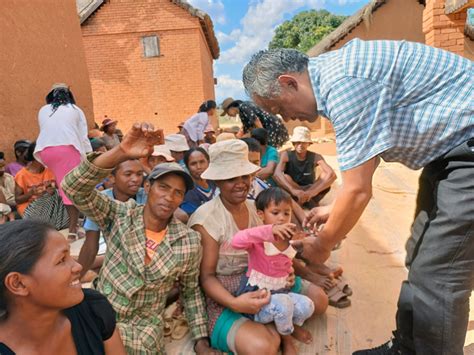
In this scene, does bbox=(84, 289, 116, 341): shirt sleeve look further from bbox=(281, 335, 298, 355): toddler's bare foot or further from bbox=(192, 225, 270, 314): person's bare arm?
bbox=(281, 335, 298, 355): toddler's bare foot

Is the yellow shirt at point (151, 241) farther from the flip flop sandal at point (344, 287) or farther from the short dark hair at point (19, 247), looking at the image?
the flip flop sandal at point (344, 287)

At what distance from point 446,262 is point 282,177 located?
10.2 feet

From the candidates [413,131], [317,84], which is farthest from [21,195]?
[413,131]

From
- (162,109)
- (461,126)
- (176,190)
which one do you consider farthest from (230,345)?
(162,109)

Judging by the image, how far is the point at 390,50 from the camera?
161cm

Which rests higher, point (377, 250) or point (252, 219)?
point (252, 219)

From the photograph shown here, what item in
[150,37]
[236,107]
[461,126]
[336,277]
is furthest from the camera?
[150,37]

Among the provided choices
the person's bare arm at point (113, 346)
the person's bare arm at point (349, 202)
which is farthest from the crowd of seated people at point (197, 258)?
the person's bare arm at point (349, 202)

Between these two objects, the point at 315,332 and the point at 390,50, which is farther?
the point at 315,332

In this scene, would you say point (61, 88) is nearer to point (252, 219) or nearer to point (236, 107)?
point (236, 107)

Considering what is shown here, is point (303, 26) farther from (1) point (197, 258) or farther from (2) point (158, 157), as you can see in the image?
(1) point (197, 258)

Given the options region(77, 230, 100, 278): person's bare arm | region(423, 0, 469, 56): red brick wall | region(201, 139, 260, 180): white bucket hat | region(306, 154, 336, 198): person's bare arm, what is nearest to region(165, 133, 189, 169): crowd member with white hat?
region(306, 154, 336, 198): person's bare arm

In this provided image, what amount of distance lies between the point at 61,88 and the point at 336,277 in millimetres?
3737

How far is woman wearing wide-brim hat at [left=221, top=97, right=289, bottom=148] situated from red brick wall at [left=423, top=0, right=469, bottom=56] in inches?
117
